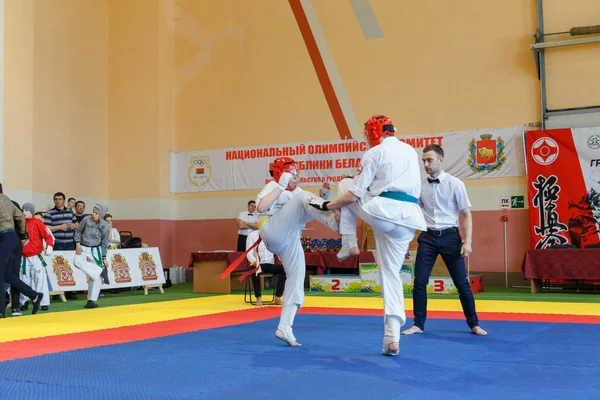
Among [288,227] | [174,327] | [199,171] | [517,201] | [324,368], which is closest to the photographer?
[324,368]

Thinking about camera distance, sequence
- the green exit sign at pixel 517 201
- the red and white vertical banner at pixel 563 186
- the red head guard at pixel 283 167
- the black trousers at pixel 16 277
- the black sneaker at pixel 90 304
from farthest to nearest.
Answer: the green exit sign at pixel 517 201, the red and white vertical banner at pixel 563 186, the black sneaker at pixel 90 304, the black trousers at pixel 16 277, the red head guard at pixel 283 167

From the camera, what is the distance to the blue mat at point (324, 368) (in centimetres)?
353

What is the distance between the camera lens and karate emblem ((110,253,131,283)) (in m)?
11.7

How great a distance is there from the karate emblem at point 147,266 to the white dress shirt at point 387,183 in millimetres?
8554

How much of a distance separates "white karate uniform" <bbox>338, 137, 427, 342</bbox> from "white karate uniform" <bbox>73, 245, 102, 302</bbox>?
5873 mm

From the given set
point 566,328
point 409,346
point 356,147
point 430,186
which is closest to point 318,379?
point 409,346

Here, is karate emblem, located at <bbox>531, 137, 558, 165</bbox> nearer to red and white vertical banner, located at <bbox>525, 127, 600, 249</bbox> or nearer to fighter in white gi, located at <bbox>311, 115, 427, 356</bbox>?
red and white vertical banner, located at <bbox>525, 127, 600, 249</bbox>

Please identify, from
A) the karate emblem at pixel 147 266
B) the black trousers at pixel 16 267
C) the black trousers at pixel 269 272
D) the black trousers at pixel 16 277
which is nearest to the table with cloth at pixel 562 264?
the black trousers at pixel 269 272

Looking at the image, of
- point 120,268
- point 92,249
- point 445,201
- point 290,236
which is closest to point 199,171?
point 120,268

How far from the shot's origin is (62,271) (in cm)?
1084

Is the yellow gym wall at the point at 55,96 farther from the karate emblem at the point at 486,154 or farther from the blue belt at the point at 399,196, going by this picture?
the blue belt at the point at 399,196

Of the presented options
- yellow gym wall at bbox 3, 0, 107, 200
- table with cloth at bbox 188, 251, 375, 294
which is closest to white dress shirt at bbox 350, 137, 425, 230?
table with cloth at bbox 188, 251, 375, 294

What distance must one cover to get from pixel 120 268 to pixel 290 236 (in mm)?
7381

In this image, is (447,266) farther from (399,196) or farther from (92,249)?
(92,249)
